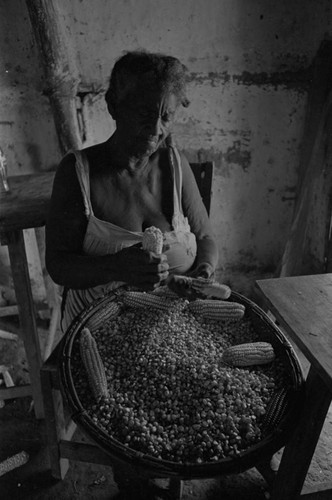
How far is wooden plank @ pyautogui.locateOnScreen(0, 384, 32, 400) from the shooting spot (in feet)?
9.25

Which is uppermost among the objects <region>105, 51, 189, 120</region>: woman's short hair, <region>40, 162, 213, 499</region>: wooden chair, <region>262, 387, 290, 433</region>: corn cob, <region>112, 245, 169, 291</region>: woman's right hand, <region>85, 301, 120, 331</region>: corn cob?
<region>105, 51, 189, 120</region>: woman's short hair

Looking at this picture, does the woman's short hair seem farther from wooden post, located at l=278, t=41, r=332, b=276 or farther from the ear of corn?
wooden post, located at l=278, t=41, r=332, b=276

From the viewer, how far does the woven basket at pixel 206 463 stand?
125 cm

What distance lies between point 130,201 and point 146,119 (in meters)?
0.45

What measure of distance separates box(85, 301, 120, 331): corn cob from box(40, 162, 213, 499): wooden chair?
0.18 meters

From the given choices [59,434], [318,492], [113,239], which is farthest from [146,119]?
[318,492]

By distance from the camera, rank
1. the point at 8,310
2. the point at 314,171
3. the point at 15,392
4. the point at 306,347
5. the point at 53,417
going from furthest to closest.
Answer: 1. the point at 8,310
2. the point at 314,171
3. the point at 15,392
4. the point at 53,417
5. the point at 306,347

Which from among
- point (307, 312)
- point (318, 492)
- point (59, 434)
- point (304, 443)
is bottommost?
point (318, 492)

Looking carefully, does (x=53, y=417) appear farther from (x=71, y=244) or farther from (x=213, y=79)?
(x=213, y=79)

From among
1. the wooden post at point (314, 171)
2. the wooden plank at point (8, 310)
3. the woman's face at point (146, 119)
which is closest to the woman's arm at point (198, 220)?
the woman's face at point (146, 119)

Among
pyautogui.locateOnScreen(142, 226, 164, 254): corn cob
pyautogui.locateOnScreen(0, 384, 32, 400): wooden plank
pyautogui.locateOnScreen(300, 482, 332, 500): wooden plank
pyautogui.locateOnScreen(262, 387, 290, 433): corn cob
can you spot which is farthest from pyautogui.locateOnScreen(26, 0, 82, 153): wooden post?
pyautogui.locateOnScreen(300, 482, 332, 500): wooden plank

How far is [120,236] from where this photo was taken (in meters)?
1.95

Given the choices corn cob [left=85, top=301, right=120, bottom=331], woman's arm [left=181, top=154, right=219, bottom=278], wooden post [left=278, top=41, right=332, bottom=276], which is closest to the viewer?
corn cob [left=85, top=301, right=120, bottom=331]

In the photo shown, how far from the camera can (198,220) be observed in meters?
2.26
